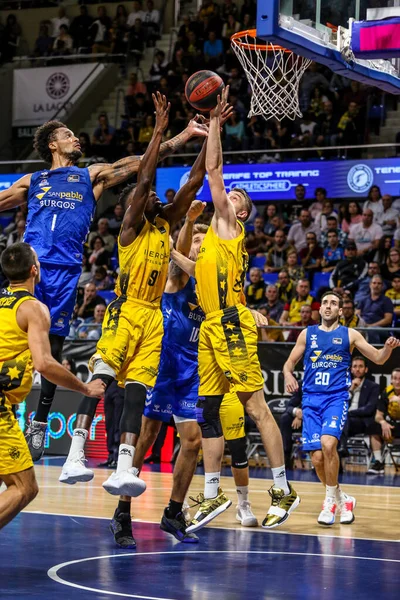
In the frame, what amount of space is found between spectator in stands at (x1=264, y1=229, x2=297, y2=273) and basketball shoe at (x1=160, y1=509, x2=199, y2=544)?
9.27 metres

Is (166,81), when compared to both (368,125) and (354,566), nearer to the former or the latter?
(368,125)

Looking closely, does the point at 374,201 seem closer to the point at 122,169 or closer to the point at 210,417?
the point at 210,417

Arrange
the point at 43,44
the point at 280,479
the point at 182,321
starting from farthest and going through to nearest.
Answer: the point at 43,44
the point at 182,321
the point at 280,479

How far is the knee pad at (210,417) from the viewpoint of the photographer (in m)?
7.89

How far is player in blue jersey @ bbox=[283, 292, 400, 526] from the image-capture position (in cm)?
914

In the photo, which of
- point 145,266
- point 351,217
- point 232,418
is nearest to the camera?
point 145,266

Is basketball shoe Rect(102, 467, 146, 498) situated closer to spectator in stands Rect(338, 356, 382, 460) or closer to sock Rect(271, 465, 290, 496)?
sock Rect(271, 465, 290, 496)

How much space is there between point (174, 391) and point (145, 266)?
1303 millimetres

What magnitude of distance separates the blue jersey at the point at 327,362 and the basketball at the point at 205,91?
305 centimetres

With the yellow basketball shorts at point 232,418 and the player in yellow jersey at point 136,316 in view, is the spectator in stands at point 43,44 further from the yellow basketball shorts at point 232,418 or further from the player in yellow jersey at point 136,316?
the player in yellow jersey at point 136,316

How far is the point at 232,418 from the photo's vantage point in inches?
335

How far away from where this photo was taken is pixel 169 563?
6828mm

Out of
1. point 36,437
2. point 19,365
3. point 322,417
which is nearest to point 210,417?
point 36,437

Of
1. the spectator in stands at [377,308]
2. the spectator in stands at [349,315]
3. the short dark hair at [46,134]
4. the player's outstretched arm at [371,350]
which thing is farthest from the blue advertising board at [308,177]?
the short dark hair at [46,134]
